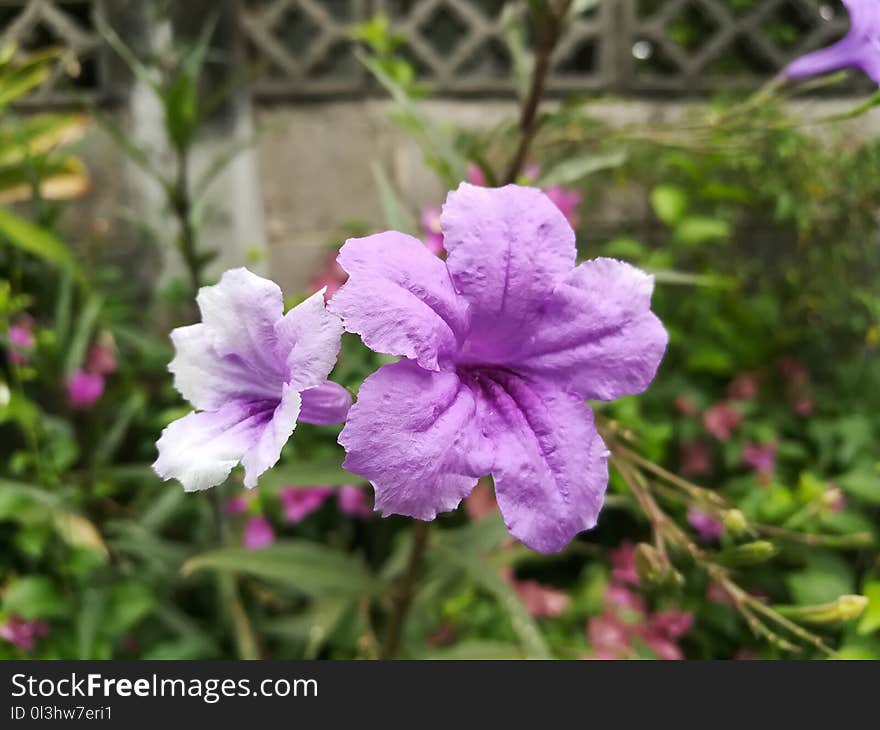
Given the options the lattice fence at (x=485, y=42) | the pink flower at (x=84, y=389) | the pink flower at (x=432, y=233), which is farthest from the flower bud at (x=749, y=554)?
the lattice fence at (x=485, y=42)

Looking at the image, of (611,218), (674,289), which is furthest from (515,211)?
(611,218)

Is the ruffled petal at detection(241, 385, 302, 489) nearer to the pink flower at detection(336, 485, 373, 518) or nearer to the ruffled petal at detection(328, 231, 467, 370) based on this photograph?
the ruffled petal at detection(328, 231, 467, 370)

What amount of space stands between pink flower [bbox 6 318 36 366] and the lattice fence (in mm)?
906

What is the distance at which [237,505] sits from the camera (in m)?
1.32

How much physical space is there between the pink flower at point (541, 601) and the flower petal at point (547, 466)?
1082mm

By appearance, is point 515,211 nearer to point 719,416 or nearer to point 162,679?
point 162,679

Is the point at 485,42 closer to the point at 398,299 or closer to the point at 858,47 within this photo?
the point at 858,47

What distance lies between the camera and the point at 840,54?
70 centimetres

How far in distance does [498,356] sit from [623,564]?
47.6 inches

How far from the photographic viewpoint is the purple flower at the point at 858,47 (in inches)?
24.3

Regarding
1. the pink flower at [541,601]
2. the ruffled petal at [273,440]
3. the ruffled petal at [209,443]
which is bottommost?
the pink flower at [541,601]

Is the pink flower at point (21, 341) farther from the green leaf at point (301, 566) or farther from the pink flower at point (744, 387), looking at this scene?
the pink flower at point (744, 387)

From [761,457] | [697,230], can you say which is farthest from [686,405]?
[697,230]

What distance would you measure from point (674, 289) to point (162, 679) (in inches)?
58.9
